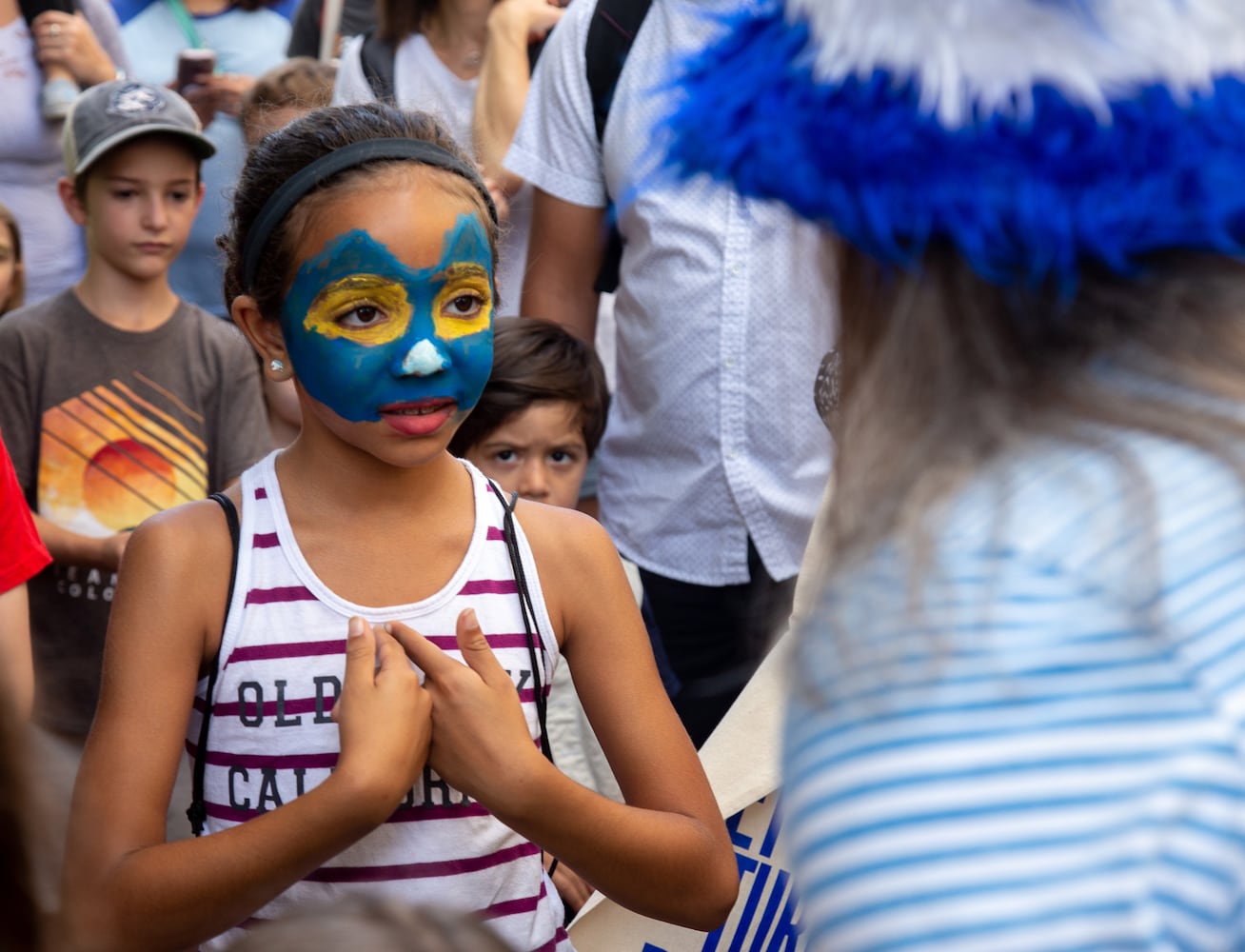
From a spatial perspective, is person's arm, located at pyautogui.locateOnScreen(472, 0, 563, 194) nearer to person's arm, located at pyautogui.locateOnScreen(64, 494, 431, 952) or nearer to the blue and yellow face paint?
the blue and yellow face paint

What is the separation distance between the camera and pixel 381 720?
4.78ft

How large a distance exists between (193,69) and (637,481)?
204cm

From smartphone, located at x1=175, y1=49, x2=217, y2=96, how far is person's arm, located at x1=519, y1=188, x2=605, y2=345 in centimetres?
151

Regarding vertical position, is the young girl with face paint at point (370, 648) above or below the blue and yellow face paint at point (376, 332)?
below

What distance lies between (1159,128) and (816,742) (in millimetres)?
434

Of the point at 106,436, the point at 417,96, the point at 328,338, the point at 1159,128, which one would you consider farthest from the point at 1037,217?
the point at 417,96

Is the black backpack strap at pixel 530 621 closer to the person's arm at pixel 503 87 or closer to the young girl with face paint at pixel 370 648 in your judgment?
the young girl with face paint at pixel 370 648

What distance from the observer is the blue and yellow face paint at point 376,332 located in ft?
5.49

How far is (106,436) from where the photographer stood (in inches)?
119

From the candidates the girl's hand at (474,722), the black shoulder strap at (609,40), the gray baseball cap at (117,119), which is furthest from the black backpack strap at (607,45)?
the girl's hand at (474,722)

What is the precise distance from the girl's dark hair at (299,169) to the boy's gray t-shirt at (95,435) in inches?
51.6

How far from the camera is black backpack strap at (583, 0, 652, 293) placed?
272 cm

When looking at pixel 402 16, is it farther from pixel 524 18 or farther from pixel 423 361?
pixel 423 361

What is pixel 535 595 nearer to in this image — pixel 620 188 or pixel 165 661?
pixel 165 661
